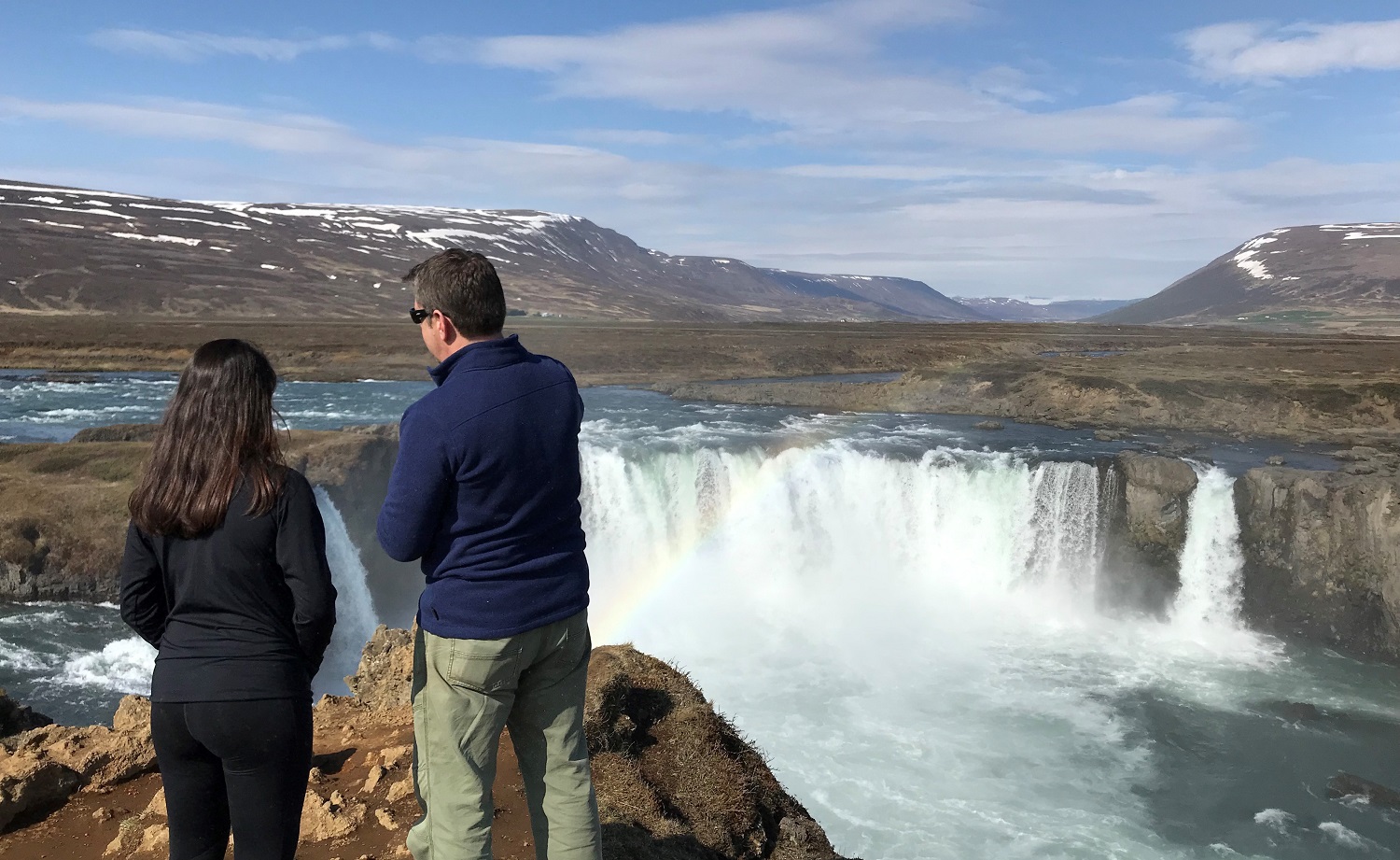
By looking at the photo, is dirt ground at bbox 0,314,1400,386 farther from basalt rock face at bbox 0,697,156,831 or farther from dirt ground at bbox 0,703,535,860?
dirt ground at bbox 0,703,535,860

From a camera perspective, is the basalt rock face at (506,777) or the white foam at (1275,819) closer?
the basalt rock face at (506,777)

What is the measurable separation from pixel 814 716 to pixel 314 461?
55.5ft

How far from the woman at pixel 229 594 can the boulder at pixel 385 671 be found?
4836mm

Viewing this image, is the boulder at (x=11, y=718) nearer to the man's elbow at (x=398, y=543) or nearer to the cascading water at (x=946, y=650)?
the man's elbow at (x=398, y=543)

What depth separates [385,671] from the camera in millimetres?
8531

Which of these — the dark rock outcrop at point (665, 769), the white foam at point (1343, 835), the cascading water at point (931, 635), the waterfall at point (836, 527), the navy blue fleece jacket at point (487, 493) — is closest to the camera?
the navy blue fleece jacket at point (487, 493)

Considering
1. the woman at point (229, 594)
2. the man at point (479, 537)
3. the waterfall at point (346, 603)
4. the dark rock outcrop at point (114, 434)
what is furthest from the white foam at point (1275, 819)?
the dark rock outcrop at point (114, 434)

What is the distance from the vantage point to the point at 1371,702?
19.0 m

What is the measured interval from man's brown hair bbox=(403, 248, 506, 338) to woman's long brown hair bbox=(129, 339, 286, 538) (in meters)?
0.64

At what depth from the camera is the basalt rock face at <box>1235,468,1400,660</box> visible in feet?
75.3

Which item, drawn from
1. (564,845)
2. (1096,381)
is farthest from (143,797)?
(1096,381)

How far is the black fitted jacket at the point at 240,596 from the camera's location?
9.64 feet

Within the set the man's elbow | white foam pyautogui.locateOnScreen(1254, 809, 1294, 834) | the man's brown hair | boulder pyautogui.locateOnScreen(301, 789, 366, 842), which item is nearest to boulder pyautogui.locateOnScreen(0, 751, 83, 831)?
boulder pyautogui.locateOnScreen(301, 789, 366, 842)

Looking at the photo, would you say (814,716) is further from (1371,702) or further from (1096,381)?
(1096,381)
